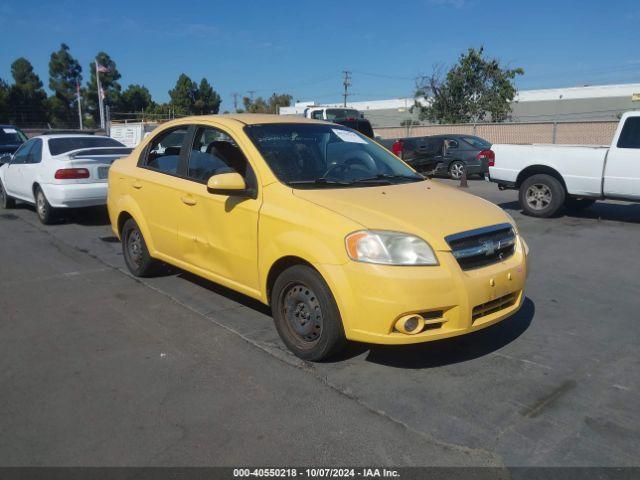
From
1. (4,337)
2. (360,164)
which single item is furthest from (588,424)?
(4,337)

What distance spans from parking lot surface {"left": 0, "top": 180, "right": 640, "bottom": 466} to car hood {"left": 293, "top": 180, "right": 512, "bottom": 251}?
39.5 inches

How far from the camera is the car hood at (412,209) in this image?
11.4 ft

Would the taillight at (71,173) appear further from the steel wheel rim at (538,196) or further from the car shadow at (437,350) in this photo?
the steel wheel rim at (538,196)

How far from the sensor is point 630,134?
8977mm

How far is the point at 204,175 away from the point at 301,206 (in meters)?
1.39

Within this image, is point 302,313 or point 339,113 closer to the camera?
point 302,313

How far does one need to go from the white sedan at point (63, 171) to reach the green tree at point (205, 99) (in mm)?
58283

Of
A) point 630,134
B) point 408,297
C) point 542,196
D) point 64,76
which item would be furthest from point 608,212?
point 64,76

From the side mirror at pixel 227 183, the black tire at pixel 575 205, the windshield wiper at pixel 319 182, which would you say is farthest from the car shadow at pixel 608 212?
the side mirror at pixel 227 183

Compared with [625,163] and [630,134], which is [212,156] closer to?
[625,163]

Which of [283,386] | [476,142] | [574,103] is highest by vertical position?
[574,103]

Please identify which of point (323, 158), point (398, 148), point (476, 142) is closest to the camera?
point (323, 158)

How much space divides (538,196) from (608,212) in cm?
176

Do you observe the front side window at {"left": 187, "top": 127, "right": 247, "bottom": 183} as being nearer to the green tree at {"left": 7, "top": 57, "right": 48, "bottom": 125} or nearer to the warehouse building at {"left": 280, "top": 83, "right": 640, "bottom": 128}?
the warehouse building at {"left": 280, "top": 83, "right": 640, "bottom": 128}
